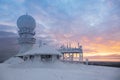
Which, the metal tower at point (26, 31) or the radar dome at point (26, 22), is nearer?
the radar dome at point (26, 22)

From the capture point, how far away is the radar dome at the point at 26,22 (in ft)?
198

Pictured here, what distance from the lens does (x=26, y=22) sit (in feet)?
198

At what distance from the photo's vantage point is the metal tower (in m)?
60.7

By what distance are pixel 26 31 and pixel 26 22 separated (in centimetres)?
319

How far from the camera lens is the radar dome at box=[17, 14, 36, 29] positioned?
6041cm

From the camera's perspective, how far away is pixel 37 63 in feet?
125

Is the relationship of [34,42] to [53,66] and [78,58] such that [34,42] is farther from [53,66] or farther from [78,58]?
[53,66]

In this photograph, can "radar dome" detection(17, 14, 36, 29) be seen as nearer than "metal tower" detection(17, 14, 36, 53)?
Yes

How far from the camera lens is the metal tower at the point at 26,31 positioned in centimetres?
6072

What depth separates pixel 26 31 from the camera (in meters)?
60.9

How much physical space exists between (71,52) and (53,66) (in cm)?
2666

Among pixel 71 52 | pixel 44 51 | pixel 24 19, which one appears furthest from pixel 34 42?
pixel 44 51

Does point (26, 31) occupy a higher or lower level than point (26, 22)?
lower

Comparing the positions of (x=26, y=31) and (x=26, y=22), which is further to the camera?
(x=26, y=31)
